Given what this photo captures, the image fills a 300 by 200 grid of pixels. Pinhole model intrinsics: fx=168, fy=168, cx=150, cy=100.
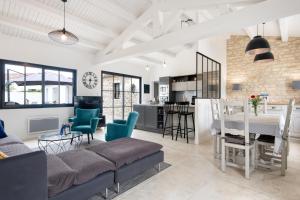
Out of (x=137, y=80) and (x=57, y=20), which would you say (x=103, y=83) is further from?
(x=57, y=20)

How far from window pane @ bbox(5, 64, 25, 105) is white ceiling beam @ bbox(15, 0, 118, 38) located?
1989 mm

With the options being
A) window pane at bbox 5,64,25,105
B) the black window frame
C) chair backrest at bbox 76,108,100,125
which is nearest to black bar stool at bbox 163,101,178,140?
chair backrest at bbox 76,108,100,125

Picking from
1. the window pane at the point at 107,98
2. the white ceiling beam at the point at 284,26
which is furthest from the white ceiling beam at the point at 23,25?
the white ceiling beam at the point at 284,26

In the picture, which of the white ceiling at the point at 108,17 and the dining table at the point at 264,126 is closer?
the dining table at the point at 264,126

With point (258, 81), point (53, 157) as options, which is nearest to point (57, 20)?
point (53, 157)

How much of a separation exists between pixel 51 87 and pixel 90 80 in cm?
132

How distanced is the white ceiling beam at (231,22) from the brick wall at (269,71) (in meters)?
4.08

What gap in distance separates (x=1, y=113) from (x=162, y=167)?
4465 mm

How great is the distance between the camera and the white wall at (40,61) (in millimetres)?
4527

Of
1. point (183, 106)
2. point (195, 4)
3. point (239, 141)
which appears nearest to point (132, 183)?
point (239, 141)

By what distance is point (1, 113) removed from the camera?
4422 mm

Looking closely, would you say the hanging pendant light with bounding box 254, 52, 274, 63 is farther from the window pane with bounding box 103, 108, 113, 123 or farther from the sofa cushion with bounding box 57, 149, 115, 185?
the window pane with bounding box 103, 108, 113, 123

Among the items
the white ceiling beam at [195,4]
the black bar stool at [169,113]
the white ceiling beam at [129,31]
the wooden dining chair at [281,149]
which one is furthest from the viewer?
the black bar stool at [169,113]

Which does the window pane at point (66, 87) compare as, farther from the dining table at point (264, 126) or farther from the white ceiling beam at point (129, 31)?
the dining table at point (264, 126)
